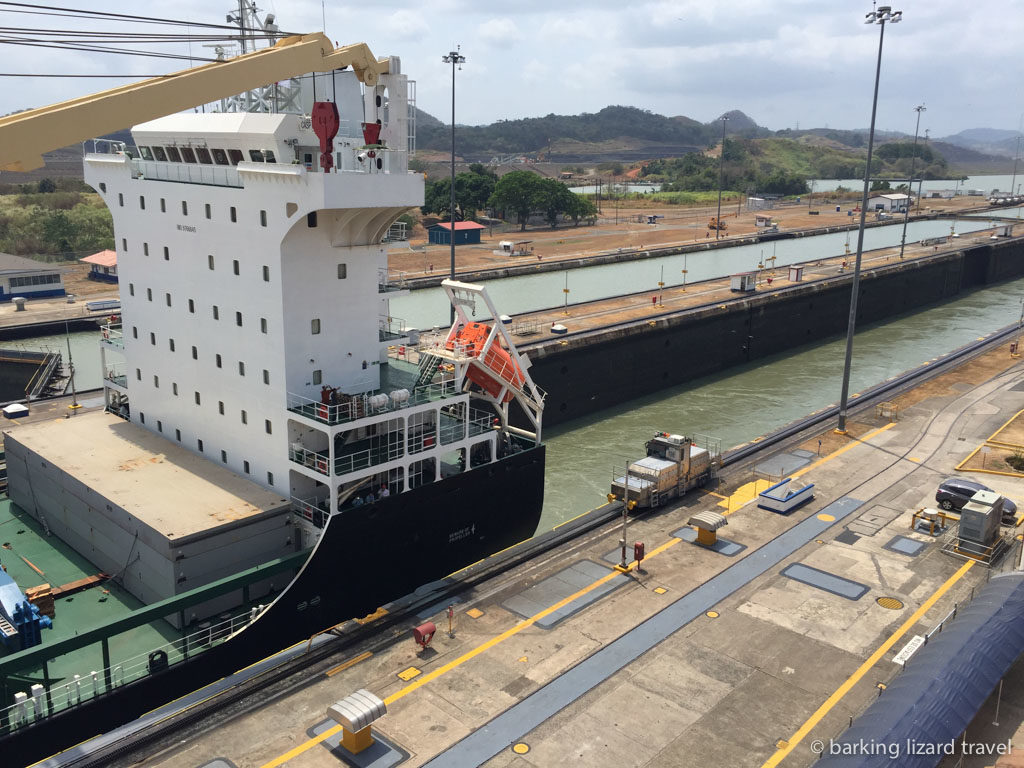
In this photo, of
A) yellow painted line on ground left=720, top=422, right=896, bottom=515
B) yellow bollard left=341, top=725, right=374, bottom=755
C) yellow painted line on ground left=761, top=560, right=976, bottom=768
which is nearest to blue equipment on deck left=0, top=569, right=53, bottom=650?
yellow bollard left=341, top=725, right=374, bottom=755

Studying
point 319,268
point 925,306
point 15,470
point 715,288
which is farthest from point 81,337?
point 925,306

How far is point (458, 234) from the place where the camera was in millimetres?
→ 84750

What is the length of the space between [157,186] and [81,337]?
31879 mm

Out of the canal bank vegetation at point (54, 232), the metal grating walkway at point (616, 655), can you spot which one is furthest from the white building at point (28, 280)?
the metal grating walkway at point (616, 655)

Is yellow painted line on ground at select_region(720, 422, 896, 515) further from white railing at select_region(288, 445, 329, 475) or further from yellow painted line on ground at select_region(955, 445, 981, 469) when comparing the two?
white railing at select_region(288, 445, 329, 475)

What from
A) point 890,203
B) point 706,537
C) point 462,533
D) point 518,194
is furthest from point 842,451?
point 890,203

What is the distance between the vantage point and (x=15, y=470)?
21641mm

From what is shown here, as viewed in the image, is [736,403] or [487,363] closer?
[487,363]

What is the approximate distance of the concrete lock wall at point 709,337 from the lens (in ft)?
122

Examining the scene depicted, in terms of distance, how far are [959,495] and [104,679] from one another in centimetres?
2231

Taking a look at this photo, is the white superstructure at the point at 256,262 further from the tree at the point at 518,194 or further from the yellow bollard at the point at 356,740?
the tree at the point at 518,194

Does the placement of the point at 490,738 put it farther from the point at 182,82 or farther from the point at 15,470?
the point at 15,470

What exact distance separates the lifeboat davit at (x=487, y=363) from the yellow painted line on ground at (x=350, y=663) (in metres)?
7.48

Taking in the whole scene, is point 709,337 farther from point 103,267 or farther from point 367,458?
point 103,267
